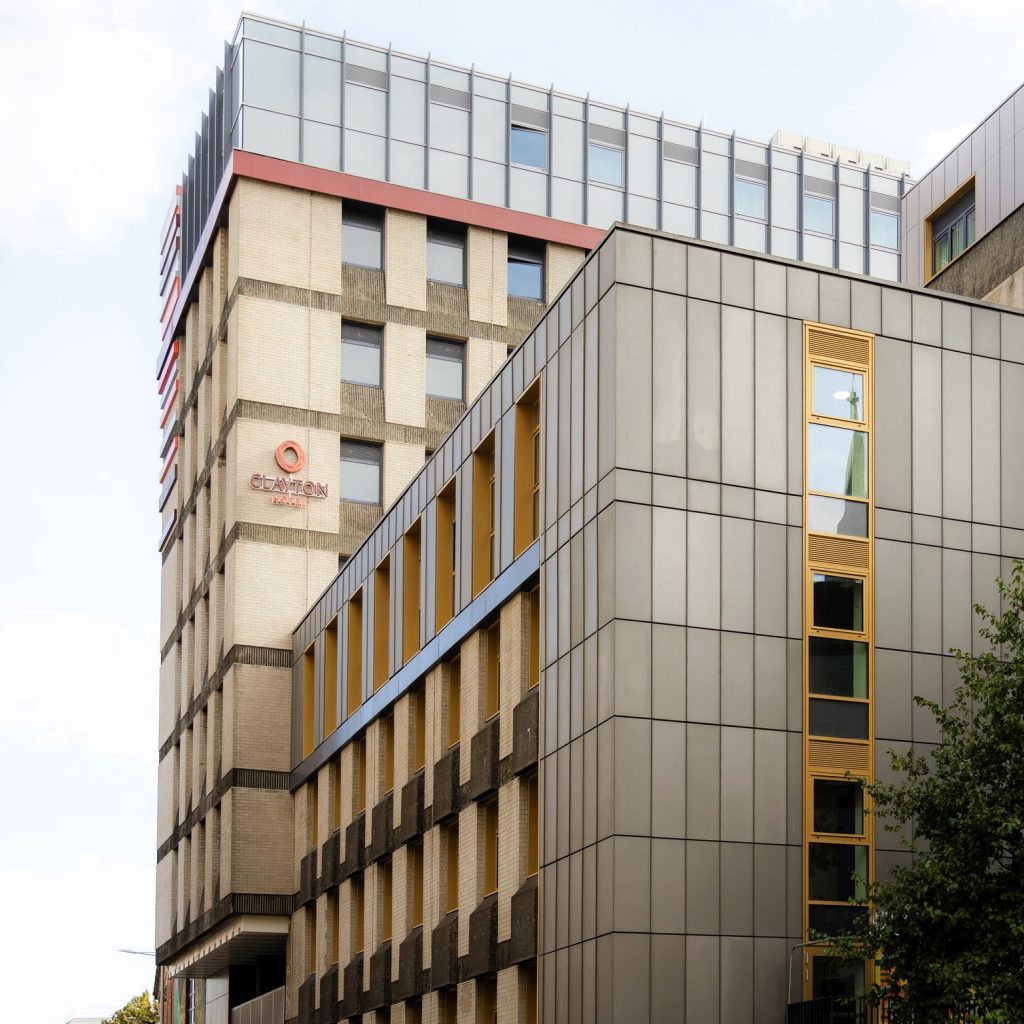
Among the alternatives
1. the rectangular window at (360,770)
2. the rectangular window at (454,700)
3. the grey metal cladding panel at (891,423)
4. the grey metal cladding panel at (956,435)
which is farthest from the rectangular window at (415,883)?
the grey metal cladding panel at (956,435)

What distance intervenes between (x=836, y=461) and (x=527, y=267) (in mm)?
31563

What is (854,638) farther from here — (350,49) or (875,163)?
(875,163)

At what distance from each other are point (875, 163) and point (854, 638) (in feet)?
197

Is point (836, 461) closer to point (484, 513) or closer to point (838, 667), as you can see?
point (838, 667)

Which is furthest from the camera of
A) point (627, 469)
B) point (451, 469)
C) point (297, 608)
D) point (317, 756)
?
point (297, 608)

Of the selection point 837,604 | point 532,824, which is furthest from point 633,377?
point 532,824

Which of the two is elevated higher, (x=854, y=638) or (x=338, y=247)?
(x=338, y=247)

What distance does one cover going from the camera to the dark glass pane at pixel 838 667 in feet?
100

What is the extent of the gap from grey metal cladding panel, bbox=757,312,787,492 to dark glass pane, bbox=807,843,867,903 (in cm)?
586

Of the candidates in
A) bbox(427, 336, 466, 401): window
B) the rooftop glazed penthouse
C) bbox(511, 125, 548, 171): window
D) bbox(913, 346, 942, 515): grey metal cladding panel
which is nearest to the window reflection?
bbox(913, 346, 942, 515): grey metal cladding panel

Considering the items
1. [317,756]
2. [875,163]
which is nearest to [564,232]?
[317,756]

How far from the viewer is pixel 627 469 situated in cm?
3009

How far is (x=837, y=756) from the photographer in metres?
30.2

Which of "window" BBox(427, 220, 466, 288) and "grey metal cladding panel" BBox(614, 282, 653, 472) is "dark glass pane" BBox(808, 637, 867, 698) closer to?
"grey metal cladding panel" BBox(614, 282, 653, 472)
